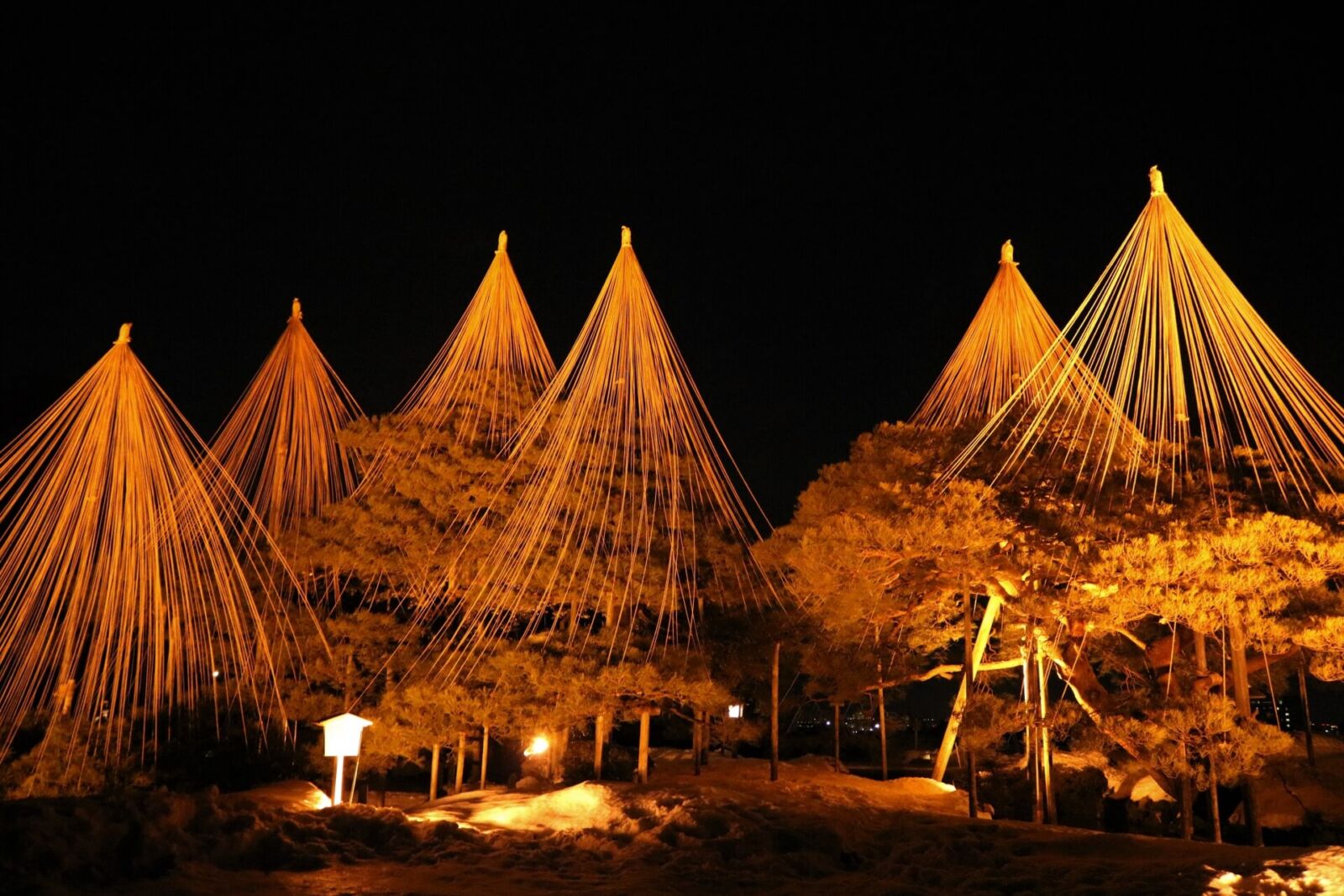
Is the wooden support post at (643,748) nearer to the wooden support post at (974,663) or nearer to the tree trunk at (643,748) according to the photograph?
the tree trunk at (643,748)

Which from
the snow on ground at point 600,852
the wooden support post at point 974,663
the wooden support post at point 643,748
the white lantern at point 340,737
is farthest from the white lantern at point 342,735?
the wooden support post at point 974,663

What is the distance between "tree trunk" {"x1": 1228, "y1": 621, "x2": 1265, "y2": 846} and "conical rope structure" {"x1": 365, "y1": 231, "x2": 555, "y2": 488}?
11.5m

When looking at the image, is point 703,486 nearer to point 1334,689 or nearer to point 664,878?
point 664,878

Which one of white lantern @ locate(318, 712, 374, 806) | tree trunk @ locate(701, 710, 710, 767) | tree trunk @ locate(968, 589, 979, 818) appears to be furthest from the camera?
tree trunk @ locate(701, 710, 710, 767)

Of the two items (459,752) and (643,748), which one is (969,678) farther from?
(459,752)

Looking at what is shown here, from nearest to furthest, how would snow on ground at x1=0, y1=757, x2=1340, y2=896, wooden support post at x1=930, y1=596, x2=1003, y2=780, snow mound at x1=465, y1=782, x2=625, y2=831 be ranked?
1. snow on ground at x1=0, y1=757, x2=1340, y2=896
2. snow mound at x1=465, y1=782, x2=625, y2=831
3. wooden support post at x1=930, y1=596, x2=1003, y2=780

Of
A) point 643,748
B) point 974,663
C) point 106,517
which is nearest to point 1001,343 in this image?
point 974,663

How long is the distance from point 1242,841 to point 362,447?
1655cm

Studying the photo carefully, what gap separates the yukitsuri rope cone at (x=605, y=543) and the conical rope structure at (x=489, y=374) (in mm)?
818

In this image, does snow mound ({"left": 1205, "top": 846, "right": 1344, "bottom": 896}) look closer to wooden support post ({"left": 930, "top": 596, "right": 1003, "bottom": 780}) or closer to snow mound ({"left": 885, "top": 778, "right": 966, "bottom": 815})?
snow mound ({"left": 885, "top": 778, "right": 966, "bottom": 815})

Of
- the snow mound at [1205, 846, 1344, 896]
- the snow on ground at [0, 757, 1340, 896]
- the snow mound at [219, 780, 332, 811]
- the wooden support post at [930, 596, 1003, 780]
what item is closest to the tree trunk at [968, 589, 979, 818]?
the snow on ground at [0, 757, 1340, 896]

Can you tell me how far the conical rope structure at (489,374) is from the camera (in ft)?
57.6

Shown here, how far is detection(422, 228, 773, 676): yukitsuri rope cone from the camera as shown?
17766 millimetres

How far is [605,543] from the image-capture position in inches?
747
